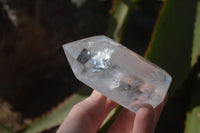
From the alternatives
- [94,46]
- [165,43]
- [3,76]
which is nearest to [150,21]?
[165,43]

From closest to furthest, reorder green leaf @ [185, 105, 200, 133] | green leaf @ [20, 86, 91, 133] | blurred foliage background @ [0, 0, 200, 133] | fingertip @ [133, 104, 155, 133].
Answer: fingertip @ [133, 104, 155, 133] → green leaf @ [185, 105, 200, 133] → green leaf @ [20, 86, 91, 133] → blurred foliage background @ [0, 0, 200, 133]

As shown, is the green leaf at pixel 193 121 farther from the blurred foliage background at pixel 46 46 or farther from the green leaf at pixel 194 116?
the blurred foliage background at pixel 46 46

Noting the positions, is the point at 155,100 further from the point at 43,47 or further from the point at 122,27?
the point at 43,47

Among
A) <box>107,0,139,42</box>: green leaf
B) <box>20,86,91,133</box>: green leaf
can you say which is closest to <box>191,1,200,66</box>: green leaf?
<box>107,0,139,42</box>: green leaf

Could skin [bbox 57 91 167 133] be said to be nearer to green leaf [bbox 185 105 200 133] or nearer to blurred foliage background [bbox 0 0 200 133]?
green leaf [bbox 185 105 200 133]

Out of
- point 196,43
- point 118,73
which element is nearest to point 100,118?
point 118,73

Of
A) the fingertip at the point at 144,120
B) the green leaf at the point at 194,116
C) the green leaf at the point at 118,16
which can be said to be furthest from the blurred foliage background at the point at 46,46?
the fingertip at the point at 144,120
